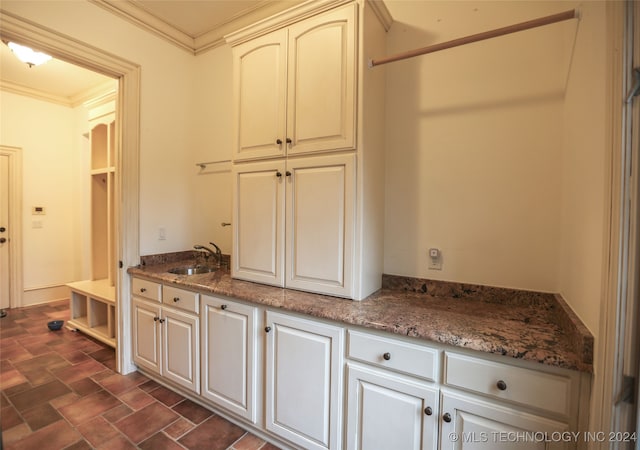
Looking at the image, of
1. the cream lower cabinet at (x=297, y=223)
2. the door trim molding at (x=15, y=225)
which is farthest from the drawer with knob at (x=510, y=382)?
the door trim molding at (x=15, y=225)

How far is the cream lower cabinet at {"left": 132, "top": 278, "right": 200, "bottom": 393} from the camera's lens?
191 centimetres

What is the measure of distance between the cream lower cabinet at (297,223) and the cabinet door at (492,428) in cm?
66

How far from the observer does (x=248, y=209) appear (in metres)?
1.89

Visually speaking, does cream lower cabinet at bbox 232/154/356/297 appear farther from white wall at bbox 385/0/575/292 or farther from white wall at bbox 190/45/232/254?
white wall at bbox 190/45/232/254

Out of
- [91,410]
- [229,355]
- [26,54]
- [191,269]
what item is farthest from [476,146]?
[26,54]

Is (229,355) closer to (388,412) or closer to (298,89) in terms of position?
(388,412)

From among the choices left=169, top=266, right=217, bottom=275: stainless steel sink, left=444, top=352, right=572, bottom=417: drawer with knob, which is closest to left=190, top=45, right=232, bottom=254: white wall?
left=169, top=266, right=217, bottom=275: stainless steel sink

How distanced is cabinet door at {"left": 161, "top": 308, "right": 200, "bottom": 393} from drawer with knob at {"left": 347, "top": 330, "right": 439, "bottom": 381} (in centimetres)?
112

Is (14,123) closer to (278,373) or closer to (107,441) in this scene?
(107,441)

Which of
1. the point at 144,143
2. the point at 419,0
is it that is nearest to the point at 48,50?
the point at 144,143

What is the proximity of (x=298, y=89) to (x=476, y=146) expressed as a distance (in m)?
1.06

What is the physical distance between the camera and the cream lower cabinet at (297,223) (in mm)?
1559

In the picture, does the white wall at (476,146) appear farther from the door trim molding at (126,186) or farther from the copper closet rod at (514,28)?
the door trim molding at (126,186)

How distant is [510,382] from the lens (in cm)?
102
